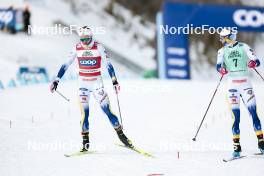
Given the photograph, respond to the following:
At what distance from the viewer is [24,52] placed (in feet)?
101

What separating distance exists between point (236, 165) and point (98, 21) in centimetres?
3499

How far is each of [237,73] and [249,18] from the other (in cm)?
1582

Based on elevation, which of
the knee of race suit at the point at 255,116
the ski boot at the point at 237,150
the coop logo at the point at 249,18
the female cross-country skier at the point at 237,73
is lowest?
the ski boot at the point at 237,150

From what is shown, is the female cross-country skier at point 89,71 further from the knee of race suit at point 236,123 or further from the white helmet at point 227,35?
the white helmet at point 227,35

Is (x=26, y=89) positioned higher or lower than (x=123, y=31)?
lower

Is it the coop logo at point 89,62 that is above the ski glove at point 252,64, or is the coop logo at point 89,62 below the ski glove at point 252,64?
above

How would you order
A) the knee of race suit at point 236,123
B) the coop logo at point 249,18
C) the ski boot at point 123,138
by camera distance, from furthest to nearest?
1. the coop logo at point 249,18
2. the ski boot at point 123,138
3. the knee of race suit at point 236,123

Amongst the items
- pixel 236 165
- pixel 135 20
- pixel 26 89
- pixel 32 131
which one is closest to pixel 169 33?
pixel 26 89

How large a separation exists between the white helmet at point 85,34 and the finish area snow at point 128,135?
5.85ft

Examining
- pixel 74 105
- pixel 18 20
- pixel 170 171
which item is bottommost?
pixel 170 171

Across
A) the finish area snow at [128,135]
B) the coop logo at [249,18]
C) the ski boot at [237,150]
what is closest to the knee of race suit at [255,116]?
the ski boot at [237,150]

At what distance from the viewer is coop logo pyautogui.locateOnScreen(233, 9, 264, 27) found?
23391 millimetres

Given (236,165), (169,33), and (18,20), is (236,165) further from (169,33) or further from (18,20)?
(18,20)

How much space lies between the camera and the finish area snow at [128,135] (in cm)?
778
